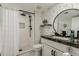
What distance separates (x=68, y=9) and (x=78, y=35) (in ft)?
1.54

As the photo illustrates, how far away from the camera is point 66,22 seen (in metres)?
1.29

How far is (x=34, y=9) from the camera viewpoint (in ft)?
4.03

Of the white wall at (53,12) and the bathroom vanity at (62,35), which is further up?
the white wall at (53,12)

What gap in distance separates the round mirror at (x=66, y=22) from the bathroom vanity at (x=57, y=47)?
0.20 m

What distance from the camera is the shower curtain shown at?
1245 millimetres

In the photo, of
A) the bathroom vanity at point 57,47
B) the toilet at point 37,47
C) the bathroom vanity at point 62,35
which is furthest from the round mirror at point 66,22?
the toilet at point 37,47

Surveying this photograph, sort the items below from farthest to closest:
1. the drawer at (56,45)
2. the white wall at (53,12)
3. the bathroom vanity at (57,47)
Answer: the white wall at (53,12)
the drawer at (56,45)
the bathroom vanity at (57,47)

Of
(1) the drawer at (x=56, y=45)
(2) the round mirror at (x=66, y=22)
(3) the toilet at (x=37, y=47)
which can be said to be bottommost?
(3) the toilet at (x=37, y=47)

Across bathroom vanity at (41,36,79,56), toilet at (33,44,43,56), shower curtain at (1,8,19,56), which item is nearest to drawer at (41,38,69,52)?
bathroom vanity at (41,36,79,56)

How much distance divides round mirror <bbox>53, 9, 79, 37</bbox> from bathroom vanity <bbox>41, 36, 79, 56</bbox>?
0.64ft

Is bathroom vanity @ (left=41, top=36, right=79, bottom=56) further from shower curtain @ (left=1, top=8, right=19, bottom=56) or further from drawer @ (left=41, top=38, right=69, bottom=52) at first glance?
shower curtain @ (left=1, top=8, right=19, bottom=56)

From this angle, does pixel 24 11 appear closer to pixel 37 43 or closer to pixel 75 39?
pixel 37 43

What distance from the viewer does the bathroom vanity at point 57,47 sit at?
978 mm

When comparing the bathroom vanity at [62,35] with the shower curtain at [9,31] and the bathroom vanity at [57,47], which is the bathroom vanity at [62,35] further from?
the shower curtain at [9,31]
